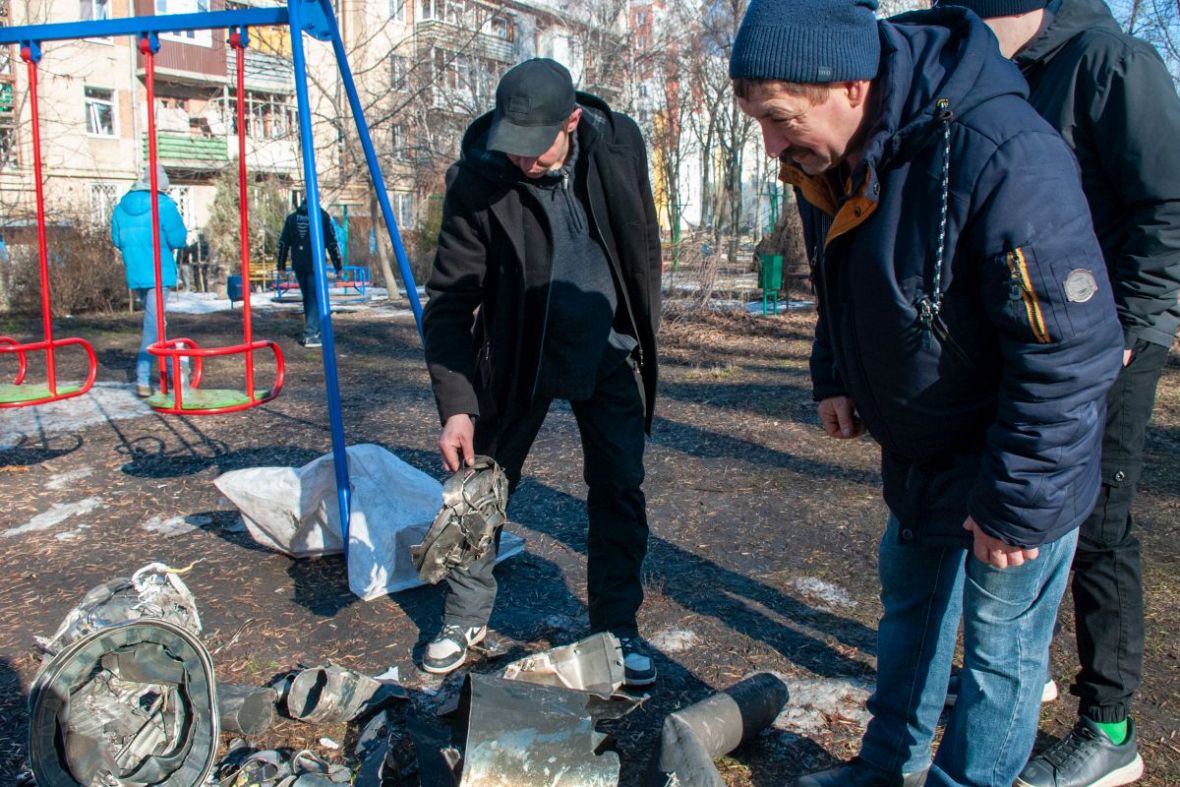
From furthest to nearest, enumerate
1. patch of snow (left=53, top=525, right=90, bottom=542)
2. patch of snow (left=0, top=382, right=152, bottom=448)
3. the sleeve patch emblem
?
patch of snow (left=0, top=382, right=152, bottom=448), patch of snow (left=53, top=525, right=90, bottom=542), the sleeve patch emblem

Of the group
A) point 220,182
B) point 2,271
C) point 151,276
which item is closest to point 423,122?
point 220,182

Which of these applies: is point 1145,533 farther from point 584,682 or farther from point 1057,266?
point 1057,266

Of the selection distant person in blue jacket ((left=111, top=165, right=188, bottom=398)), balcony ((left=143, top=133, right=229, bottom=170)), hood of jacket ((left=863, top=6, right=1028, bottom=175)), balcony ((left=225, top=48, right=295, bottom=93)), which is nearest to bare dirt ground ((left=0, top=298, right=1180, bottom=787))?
distant person in blue jacket ((left=111, top=165, right=188, bottom=398))

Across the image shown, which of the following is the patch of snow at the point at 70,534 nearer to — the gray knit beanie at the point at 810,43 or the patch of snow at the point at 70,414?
the patch of snow at the point at 70,414

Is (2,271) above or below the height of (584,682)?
above

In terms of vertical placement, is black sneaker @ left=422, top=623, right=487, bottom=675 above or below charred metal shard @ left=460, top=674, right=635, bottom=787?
below


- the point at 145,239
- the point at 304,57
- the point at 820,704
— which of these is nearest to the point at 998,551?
the point at 820,704

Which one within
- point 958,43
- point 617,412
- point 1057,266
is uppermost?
point 958,43

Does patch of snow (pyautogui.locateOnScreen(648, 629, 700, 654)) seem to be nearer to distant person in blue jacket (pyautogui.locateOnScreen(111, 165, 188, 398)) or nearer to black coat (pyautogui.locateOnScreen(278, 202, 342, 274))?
distant person in blue jacket (pyautogui.locateOnScreen(111, 165, 188, 398))

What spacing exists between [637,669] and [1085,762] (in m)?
1.14

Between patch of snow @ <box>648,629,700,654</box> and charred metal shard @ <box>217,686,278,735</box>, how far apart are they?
118 cm

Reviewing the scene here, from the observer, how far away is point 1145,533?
12.5 ft

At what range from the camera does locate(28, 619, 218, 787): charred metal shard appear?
1.93m

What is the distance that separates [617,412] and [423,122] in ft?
57.2
